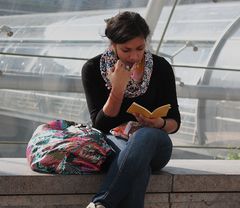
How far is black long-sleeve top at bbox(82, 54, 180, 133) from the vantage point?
4082 mm

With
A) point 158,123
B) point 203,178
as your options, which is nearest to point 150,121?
point 158,123

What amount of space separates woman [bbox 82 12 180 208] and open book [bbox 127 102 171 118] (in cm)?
4

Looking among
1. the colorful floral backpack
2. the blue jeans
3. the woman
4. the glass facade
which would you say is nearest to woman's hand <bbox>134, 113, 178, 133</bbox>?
the woman

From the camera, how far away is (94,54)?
23.2 feet

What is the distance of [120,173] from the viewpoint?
3.57 metres

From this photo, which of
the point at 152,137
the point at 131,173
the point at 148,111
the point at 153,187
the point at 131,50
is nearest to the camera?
the point at 131,173

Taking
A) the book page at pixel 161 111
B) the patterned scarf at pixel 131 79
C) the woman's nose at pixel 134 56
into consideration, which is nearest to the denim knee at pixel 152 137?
the book page at pixel 161 111

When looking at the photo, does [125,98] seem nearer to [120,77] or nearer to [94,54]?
[120,77]

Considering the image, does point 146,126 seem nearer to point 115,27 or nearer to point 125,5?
point 115,27

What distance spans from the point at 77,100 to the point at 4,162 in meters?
2.76

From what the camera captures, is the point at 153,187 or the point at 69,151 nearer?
the point at 69,151

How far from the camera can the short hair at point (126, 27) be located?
12.8 ft

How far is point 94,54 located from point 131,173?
3.64 m

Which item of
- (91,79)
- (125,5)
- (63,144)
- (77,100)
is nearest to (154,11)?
(125,5)
